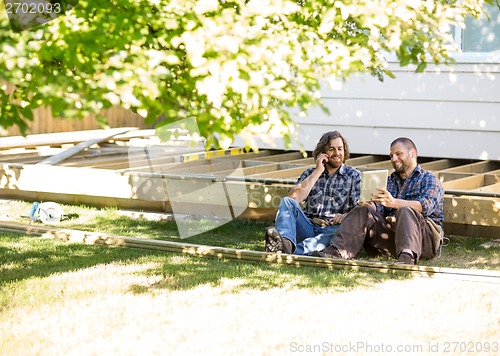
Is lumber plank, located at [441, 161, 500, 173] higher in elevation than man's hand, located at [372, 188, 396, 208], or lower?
lower

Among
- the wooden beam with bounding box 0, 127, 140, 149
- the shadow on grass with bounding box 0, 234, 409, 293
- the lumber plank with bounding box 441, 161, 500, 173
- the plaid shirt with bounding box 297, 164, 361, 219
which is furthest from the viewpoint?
the wooden beam with bounding box 0, 127, 140, 149

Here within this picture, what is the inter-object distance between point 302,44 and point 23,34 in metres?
1.30

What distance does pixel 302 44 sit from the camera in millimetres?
4324

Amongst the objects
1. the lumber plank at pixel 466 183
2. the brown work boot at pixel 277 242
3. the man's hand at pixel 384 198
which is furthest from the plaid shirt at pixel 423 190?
the lumber plank at pixel 466 183

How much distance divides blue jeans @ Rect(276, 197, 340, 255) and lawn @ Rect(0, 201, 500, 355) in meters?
0.41

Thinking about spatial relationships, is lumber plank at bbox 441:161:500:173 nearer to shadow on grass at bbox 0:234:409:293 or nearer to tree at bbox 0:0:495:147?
shadow on grass at bbox 0:234:409:293

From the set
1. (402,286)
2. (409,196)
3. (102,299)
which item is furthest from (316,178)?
(102,299)

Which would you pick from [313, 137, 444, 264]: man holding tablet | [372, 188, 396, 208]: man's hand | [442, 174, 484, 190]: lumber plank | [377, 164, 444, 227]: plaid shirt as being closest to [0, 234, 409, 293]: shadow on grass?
[313, 137, 444, 264]: man holding tablet

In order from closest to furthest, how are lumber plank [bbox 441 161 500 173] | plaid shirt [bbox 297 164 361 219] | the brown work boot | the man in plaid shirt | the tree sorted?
the tree < the brown work boot < the man in plaid shirt < plaid shirt [bbox 297 164 361 219] < lumber plank [bbox 441 161 500 173]

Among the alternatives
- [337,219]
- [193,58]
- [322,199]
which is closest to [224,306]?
[337,219]

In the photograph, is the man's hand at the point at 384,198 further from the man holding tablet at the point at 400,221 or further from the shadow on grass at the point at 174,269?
the shadow on grass at the point at 174,269

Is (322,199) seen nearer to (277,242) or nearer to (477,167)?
(277,242)

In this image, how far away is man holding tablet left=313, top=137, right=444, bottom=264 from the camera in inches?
264

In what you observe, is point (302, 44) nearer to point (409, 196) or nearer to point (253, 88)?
point (253, 88)
